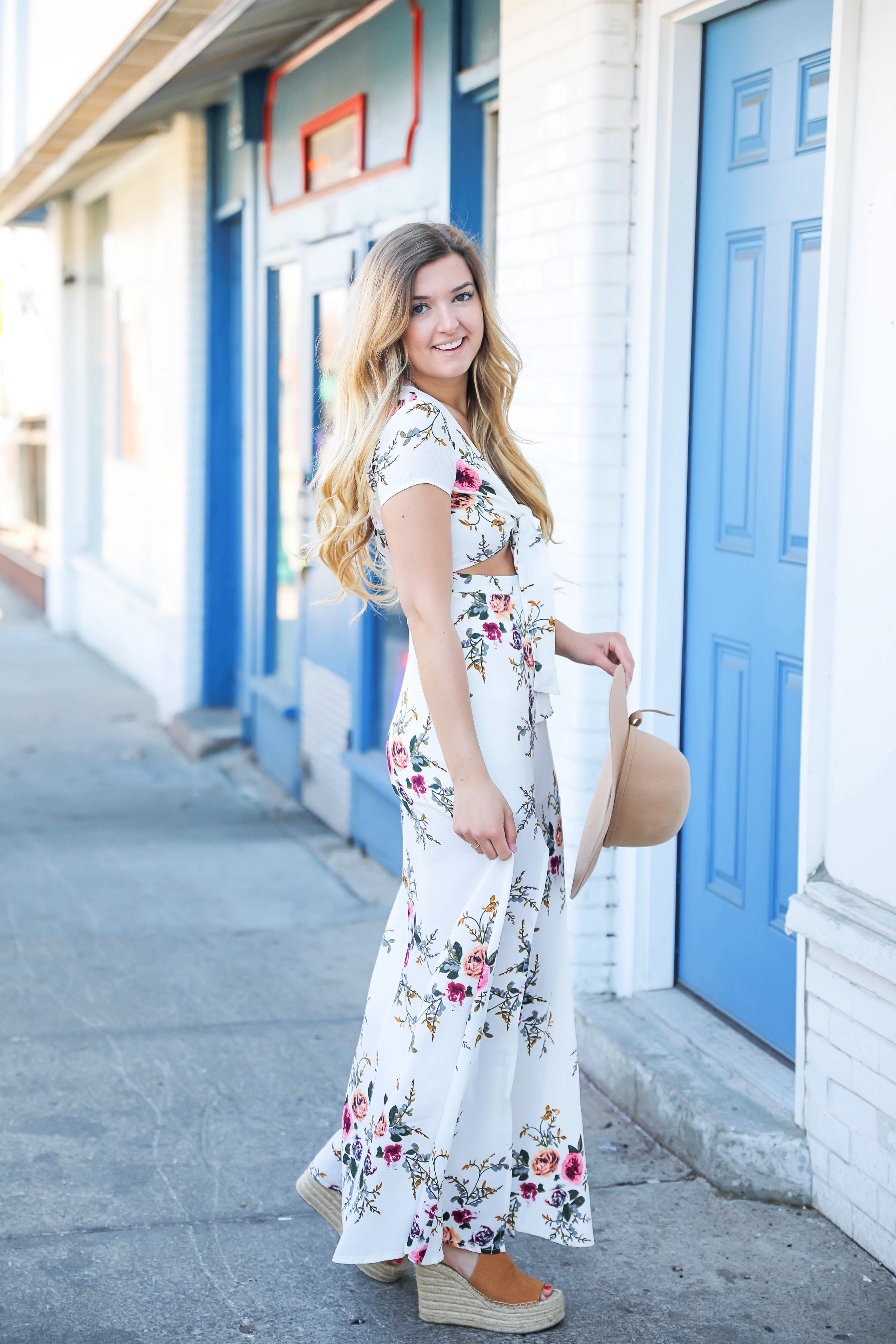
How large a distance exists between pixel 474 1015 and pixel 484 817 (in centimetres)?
37

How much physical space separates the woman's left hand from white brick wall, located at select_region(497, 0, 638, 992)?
905mm

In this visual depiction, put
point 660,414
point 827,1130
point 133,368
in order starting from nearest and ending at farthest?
1. point 827,1130
2. point 660,414
3. point 133,368

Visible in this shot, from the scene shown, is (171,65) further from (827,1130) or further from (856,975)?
(827,1130)

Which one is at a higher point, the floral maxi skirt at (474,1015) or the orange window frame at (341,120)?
the orange window frame at (341,120)

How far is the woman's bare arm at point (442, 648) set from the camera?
7.85 ft

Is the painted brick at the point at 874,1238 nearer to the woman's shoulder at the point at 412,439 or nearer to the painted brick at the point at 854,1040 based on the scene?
the painted brick at the point at 854,1040

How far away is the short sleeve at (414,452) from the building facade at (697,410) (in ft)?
2.74

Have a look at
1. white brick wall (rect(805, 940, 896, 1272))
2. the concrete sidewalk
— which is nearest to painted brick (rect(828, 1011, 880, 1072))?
white brick wall (rect(805, 940, 896, 1272))

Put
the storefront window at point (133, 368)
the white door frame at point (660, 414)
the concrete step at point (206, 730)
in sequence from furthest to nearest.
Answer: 1. the storefront window at point (133, 368)
2. the concrete step at point (206, 730)
3. the white door frame at point (660, 414)

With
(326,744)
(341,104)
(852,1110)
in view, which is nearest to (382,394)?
(852,1110)

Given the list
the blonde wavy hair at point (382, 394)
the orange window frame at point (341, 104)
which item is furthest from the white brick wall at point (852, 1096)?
the orange window frame at point (341, 104)

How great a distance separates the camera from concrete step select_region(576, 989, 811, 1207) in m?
3.06

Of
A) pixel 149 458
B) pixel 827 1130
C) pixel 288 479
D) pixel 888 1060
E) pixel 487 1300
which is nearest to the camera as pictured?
pixel 487 1300

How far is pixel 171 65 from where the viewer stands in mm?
5758
